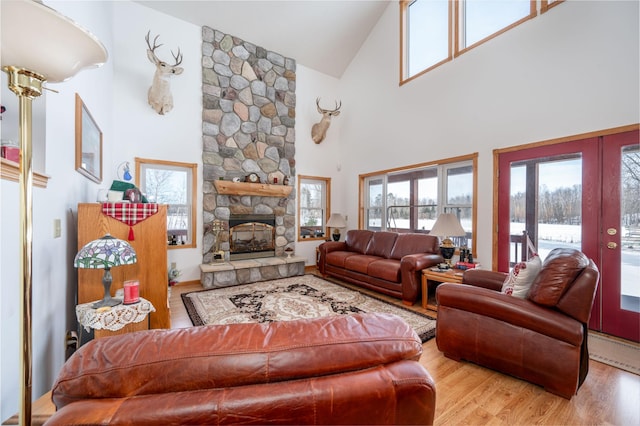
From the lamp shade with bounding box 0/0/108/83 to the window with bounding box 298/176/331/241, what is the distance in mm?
4852

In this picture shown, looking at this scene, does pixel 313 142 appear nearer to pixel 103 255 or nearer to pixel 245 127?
pixel 245 127

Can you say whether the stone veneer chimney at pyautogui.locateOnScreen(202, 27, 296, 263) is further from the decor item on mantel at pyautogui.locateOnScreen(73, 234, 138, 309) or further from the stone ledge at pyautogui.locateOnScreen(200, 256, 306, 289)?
the decor item on mantel at pyautogui.locateOnScreen(73, 234, 138, 309)

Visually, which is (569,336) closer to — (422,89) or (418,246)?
(418,246)

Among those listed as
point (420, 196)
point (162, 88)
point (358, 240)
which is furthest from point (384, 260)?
point (162, 88)

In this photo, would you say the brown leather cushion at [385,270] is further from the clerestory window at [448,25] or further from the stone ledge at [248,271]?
the clerestory window at [448,25]

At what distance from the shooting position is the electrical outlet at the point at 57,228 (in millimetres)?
1774

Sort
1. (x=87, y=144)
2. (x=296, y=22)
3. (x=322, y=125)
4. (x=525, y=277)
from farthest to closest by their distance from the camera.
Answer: (x=322, y=125)
(x=296, y=22)
(x=87, y=144)
(x=525, y=277)

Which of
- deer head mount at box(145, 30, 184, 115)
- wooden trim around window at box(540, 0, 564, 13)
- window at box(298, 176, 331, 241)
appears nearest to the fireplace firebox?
window at box(298, 176, 331, 241)

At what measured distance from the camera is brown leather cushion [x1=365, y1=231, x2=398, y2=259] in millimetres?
4449

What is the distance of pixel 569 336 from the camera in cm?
164

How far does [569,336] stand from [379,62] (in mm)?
5271

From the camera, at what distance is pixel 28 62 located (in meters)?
0.79

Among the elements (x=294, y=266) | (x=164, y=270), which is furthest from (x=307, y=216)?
(x=164, y=270)

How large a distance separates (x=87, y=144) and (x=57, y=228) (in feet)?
3.73
